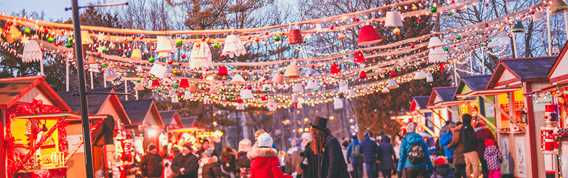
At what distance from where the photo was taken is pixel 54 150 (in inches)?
878

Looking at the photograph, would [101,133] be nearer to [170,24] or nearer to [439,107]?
[439,107]

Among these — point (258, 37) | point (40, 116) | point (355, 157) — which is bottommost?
point (355, 157)

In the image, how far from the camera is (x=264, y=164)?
1481cm

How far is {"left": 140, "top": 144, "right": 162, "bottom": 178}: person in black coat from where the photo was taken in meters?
21.2

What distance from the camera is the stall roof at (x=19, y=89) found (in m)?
18.7

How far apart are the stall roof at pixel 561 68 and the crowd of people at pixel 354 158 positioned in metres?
2.85

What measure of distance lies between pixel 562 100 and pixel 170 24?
30314mm

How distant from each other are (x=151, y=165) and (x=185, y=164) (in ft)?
3.68

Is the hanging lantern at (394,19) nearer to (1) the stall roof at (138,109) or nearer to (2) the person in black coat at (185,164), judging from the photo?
(2) the person in black coat at (185,164)

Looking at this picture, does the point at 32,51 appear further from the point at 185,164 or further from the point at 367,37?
the point at 367,37

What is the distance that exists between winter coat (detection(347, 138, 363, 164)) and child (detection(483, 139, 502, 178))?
18.8ft

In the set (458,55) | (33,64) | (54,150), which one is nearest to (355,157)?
(458,55)

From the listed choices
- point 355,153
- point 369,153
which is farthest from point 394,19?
point 355,153

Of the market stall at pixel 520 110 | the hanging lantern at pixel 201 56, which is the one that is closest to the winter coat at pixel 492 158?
the market stall at pixel 520 110
